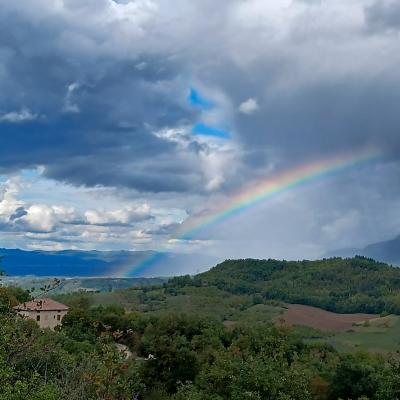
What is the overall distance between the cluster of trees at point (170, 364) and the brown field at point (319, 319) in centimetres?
5977

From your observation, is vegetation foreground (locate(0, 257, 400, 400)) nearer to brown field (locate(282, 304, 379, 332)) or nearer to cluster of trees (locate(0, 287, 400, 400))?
cluster of trees (locate(0, 287, 400, 400))

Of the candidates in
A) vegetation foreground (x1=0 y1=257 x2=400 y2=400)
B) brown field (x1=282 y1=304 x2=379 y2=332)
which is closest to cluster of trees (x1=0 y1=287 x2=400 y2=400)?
vegetation foreground (x1=0 y1=257 x2=400 y2=400)

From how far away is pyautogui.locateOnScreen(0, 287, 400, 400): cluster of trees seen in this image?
A: 724 inches

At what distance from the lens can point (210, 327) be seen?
85062 mm

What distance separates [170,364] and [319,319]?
108 meters

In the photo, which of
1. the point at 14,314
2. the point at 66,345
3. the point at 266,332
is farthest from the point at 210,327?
the point at 14,314

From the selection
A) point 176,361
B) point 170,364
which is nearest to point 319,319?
point 176,361

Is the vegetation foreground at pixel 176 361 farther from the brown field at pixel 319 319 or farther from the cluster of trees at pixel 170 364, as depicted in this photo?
the brown field at pixel 319 319

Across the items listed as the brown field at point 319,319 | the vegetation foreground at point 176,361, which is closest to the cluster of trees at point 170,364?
the vegetation foreground at point 176,361

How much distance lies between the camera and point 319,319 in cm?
16025

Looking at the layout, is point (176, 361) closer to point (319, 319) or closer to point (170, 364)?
point (170, 364)

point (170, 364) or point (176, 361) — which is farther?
point (176, 361)

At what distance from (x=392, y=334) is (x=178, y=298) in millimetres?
85569

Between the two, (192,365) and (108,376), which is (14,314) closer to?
(108,376)
